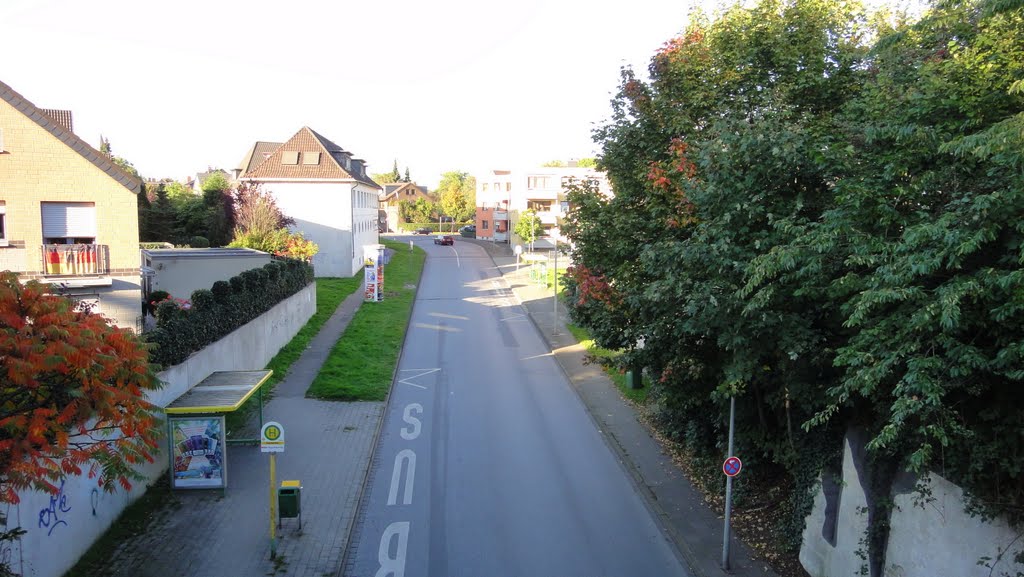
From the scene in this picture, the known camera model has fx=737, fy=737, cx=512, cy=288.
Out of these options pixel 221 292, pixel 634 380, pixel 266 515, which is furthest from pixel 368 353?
pixel 266 515

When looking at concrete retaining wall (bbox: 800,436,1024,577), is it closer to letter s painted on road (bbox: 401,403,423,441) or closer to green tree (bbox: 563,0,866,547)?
green tree (bbox: 563,0,866,547)

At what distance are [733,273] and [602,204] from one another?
5508 millimetres

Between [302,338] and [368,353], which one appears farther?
[302,338]

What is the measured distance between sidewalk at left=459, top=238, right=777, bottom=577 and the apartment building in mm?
43917

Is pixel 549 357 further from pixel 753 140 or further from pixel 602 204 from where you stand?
pixel 753 140

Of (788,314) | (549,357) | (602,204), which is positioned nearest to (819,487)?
(788,314)

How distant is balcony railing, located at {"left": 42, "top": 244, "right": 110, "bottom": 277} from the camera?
819 inches

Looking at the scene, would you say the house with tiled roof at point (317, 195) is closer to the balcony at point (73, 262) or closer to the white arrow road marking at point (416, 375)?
the white arrow road marking at point (416, 375)

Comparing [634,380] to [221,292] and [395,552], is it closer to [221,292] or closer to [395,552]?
[395,552]

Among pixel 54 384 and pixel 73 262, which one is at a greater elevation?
pixel 73 262

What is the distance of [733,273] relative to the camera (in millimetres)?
9938

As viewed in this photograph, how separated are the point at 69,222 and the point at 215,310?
6.50m

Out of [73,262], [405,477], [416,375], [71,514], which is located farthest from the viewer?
[416,375]

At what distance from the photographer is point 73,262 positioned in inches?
827
